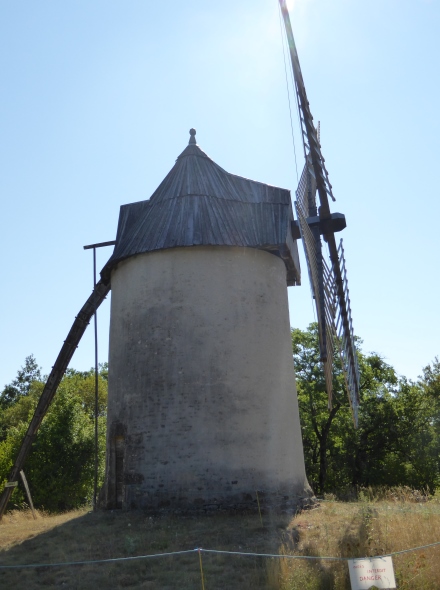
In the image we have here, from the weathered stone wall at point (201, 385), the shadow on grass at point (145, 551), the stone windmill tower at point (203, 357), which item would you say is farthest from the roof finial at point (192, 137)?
the shadow on grass at point (145, 551)

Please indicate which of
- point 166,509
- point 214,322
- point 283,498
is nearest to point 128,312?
point 214,322

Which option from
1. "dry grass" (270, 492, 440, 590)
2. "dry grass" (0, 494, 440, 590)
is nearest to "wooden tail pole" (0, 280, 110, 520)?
"dry grass" (0, 494, 440, 590)

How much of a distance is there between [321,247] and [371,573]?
28.9 feet

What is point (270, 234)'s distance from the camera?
1412 centimetres

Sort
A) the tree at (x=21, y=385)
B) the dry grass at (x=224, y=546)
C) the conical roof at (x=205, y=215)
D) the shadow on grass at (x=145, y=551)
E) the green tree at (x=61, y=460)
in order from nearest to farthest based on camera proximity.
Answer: the dry grass at (x=224, y=546), the shadow on grass at (x=145, y=551), the conical roof at (x=205, y=215), the green tree at (x=61, y=460), the tree at (x=21, y=385)

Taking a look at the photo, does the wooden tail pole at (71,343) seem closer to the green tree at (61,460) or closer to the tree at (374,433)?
the green tree at (61,460)

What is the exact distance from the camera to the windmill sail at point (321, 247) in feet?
43.3

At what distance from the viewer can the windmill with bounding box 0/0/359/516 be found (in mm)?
12258

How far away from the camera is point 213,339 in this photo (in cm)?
1293

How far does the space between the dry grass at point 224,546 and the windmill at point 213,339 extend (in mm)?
943

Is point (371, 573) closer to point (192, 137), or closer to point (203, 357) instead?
point (203, 357)

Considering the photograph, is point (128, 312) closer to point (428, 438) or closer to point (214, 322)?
point (214, 322)

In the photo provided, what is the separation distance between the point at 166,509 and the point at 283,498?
2403mm

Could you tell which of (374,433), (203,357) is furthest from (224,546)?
(374,433)
